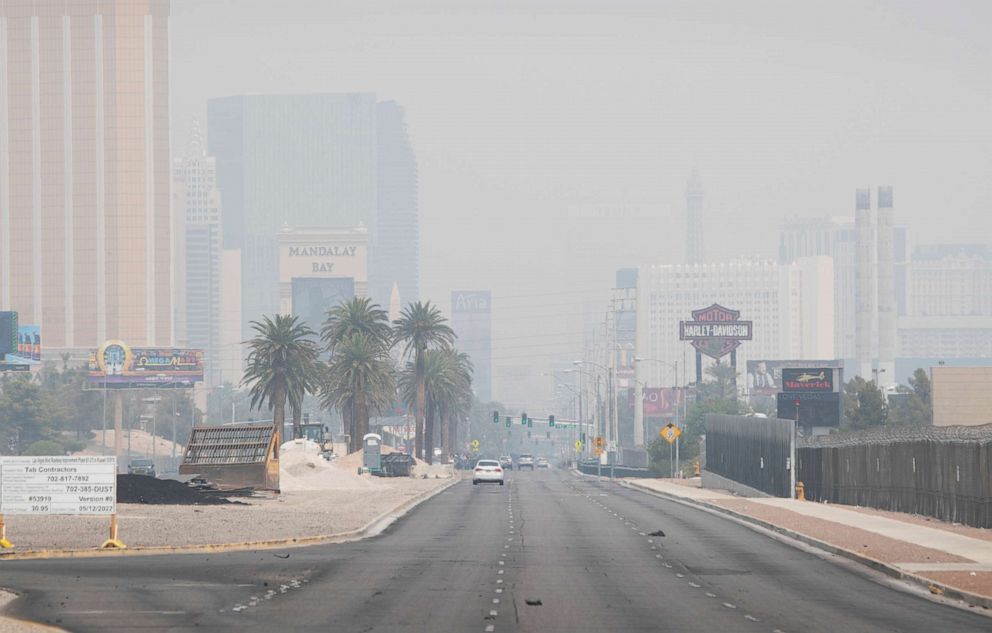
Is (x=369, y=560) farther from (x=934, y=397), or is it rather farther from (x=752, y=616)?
(x=934, y=397)

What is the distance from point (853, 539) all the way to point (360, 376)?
299ft

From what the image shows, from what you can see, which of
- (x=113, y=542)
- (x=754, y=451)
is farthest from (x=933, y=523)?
(x=754, y=451)

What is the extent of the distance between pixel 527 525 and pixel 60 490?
18204mm

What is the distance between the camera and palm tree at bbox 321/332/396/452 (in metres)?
134

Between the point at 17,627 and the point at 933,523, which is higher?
the point at 17,627

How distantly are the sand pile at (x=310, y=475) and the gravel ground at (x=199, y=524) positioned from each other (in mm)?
18356

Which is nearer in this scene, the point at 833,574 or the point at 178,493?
the point at 833,574

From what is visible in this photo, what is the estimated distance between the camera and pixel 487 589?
31.2m

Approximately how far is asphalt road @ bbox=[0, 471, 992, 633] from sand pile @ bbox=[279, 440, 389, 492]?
39.3 metres

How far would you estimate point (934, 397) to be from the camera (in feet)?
410

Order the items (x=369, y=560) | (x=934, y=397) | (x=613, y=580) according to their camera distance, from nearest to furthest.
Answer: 1. (x=613, y=580)
2. (x=369, y=560)
3. (x=934, y=397)

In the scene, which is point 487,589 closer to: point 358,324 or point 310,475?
point 310,475

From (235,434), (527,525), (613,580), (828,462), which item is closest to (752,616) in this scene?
(613,580)

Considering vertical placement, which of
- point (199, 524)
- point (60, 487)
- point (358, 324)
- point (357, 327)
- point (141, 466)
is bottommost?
point (141, 466)
